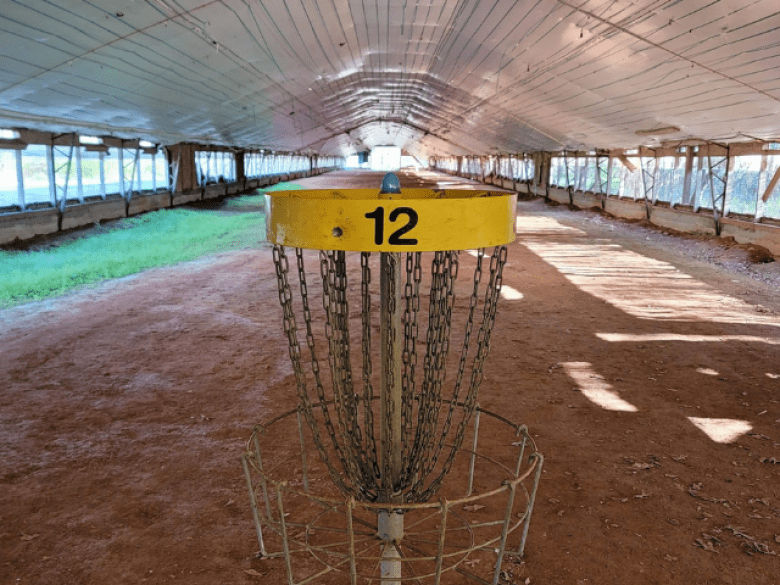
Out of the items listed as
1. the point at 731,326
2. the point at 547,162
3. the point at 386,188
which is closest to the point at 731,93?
the point at 731,326

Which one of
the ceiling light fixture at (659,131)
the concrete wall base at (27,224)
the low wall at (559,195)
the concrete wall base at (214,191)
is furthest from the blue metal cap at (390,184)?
the concrete wall base at (214,191)

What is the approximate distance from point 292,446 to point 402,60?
41.6 feet

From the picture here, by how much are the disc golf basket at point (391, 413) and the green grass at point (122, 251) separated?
625 centimetres

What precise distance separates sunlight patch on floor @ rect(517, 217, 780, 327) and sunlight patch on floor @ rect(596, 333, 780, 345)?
0.68 m

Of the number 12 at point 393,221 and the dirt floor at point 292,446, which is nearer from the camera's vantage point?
the number 12 at point 393,221

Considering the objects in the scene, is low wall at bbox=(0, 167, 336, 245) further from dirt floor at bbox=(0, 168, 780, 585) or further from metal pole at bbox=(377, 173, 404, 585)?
metal pole at bbox=(377, 173, 404, 585)

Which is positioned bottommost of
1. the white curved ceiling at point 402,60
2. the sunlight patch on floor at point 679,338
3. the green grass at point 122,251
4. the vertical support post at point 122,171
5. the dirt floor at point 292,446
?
the dirt floor at point 292,446

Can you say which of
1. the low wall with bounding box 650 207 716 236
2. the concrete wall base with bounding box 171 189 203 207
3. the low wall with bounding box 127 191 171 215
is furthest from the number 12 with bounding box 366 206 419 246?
the concrete wall base with bounding box 171 189 203 207

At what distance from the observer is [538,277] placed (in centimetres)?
939

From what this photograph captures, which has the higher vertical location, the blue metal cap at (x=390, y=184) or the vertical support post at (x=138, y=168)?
the vertical support post at (x=138, y=168)

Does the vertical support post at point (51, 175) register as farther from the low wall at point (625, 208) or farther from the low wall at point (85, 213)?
the low wall at point (625, 208)

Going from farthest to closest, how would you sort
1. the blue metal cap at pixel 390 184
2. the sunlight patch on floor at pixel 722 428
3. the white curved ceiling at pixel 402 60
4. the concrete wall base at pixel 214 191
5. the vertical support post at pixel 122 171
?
the concrete wall base at pixel 214 191 → the vertical support post at pixel 122 171 → the white curved ceiling at pixel 402 60 → the sunlight patch on floor at pixel 722 428 → the blue metal cap at pixel 390 184

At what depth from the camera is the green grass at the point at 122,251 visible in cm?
868

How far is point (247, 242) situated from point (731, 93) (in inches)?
373
